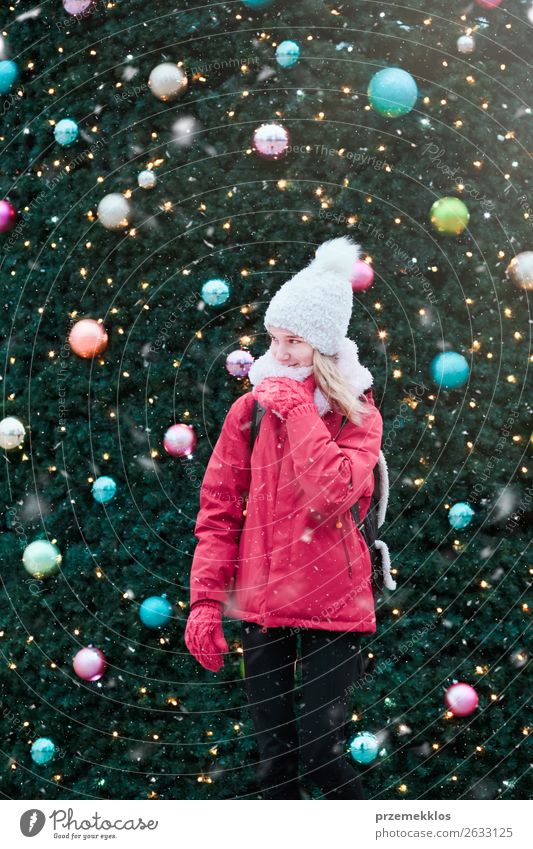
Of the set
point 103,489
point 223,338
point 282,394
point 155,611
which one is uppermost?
point 223,338

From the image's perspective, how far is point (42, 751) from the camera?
3.38m

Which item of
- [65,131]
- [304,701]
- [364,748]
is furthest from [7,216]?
[364,748]

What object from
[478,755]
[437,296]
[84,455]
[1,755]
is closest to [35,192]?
[84,455]

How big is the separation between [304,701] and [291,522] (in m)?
0.48

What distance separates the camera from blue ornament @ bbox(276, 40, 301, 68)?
124 inches

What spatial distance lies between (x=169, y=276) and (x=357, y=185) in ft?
2.37

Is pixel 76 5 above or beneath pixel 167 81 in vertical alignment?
above

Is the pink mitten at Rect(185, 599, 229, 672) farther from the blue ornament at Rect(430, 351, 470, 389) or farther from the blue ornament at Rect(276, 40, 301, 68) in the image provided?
the blue ornament at Rect(276, 40, 301, 68)

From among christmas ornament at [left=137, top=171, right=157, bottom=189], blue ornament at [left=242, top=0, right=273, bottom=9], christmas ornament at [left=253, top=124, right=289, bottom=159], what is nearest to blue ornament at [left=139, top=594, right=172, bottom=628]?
christmas ornament at [left=137, top=171, right=157, bottom=189]

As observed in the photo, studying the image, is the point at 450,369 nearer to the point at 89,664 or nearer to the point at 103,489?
the point at 103,489

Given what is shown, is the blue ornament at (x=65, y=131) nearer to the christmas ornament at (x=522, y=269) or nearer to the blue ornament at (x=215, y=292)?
the blue ornament at (x=215, y=292)

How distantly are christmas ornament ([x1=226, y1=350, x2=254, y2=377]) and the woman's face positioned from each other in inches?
21.0

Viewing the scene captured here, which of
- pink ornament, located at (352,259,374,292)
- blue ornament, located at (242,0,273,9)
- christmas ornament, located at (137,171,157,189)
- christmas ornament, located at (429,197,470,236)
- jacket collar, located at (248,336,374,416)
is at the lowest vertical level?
jacket collar, located at (248,336,374,416)
